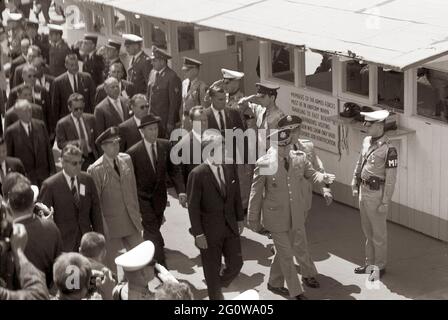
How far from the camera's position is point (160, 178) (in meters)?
10.4

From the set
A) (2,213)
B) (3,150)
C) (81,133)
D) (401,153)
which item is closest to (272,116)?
(401,153)

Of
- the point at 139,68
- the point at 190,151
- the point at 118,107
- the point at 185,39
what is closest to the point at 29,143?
the point at 118,107

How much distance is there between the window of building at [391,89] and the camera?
37.5 feet

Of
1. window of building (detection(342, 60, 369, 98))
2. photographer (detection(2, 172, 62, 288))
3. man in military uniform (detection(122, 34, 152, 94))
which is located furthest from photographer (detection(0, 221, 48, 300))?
man in military uniform (detection(122, 34, 152, 94))

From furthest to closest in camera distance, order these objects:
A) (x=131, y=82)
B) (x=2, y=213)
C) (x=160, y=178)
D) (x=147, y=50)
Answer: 1. (x=147, y=50)
2. (x=131, y=82)
3. (x=160, y=178)
4. (x=2, y=213)

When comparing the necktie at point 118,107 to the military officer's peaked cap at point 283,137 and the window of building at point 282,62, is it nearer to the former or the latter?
the window of building at point 282,62

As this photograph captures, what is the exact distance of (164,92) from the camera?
13.9 m

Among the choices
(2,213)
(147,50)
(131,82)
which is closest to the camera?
(2,213)

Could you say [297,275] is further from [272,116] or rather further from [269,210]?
[272,116]

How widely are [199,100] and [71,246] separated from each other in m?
4.45

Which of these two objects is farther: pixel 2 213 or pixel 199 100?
pixel 199 100

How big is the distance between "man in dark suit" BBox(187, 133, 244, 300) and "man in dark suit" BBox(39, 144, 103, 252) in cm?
98

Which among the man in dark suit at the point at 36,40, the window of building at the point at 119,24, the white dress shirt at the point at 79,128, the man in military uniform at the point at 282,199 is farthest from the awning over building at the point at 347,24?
the man in dark suit at the point at 36,40

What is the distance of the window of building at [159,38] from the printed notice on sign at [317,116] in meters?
4.29
